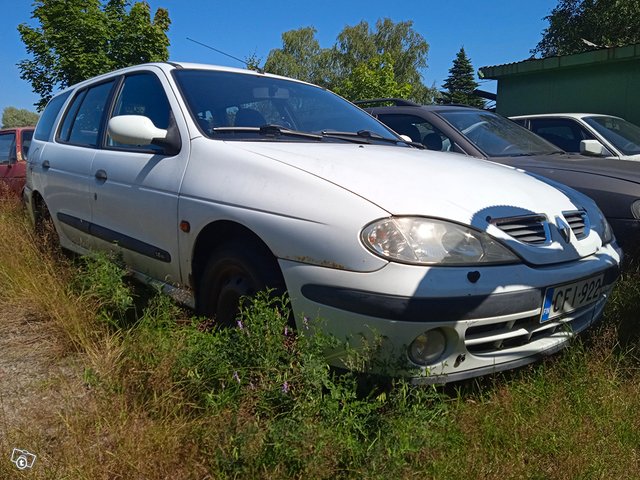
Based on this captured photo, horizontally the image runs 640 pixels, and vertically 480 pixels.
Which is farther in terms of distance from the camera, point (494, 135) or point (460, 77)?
point (460, 77)

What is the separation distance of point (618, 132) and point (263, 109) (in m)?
4.79

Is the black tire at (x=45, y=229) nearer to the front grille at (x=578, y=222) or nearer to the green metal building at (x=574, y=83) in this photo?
the front grille at (x=578, y=222)

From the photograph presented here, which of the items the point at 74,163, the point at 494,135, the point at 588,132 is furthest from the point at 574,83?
the point at 74,163

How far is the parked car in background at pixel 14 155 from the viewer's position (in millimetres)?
8969

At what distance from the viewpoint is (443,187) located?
7.96 ft

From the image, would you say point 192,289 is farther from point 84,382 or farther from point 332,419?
point 332,419

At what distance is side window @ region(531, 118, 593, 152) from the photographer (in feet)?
20.3

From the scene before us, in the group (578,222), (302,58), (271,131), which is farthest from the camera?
(302,58)

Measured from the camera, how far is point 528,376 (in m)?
2.60

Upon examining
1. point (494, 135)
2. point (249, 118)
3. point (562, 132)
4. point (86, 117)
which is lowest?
point (86, 117)

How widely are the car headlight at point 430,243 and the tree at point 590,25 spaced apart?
908 inches

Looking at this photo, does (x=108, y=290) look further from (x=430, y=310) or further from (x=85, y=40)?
(x=85, y=40)

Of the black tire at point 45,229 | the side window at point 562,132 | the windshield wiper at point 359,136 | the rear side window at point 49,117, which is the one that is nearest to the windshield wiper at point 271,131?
the windshield wiper at point 359,136

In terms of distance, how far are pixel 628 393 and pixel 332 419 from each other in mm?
1423
